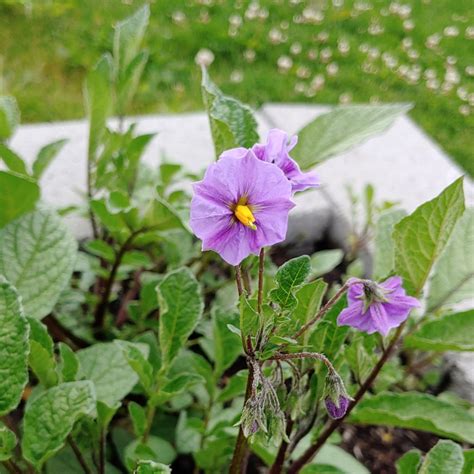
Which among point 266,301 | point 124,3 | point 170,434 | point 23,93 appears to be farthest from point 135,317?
point 124,3

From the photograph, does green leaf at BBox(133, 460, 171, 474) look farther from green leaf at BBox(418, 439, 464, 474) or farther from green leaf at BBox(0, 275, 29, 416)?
green leaf at BBox(418, 439, 464, 474)

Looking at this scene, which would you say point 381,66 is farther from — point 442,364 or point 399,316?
point 399,316

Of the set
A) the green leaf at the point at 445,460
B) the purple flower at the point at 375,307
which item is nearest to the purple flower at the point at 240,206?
the purple flower at the point at 375,307

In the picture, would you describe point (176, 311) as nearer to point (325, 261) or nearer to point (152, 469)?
point (152, 469)

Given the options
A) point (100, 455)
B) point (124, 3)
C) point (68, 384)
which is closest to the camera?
point (68, 384)

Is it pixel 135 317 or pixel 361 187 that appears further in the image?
pixel 361 187

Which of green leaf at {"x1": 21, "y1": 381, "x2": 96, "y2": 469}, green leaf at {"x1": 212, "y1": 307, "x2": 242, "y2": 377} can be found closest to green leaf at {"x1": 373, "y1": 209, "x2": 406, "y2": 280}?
green leaf at {"x1": 212, "y1": 307, "x2": 242, "y2": 377}

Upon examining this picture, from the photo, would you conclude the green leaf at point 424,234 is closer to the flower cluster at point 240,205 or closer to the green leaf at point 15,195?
the flower cluster at point 240,205
